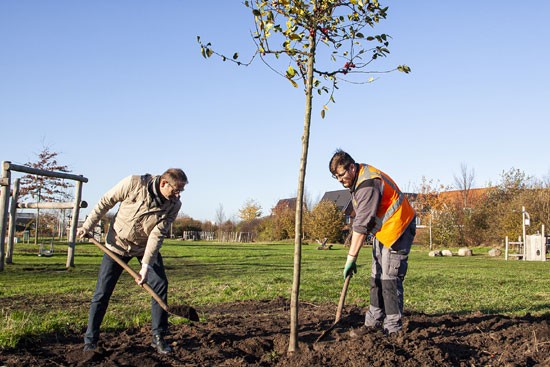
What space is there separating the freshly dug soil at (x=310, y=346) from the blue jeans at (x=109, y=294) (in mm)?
176

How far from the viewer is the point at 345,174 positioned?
4.92 meters

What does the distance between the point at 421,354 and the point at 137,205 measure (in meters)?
2.68

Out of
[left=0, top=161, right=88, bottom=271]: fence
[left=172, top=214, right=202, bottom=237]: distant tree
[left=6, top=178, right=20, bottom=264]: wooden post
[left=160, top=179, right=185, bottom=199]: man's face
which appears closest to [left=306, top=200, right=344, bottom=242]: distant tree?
[left=172, top=214, right=202, bottom=237]: distant tree

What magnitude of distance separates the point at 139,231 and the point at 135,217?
0.15 metres

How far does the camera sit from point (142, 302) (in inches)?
294

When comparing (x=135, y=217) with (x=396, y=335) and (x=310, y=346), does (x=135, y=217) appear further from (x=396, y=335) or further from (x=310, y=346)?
(x=396, y=335)

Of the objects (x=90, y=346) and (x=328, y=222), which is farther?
(x=328, y=222)

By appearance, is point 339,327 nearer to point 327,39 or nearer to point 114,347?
point 114,347

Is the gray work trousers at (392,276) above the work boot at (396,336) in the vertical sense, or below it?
above

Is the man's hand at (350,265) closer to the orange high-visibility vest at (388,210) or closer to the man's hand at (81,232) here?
the orange high-visibility vest at (388,210)

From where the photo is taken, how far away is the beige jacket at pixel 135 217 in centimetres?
460

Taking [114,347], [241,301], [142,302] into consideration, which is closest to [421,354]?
[114,347]

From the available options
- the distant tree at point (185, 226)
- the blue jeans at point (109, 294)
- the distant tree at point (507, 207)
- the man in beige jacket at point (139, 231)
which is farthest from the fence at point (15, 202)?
the distant tree at point (185, 226)

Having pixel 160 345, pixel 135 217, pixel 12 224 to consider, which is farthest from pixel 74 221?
pixel 160 345
